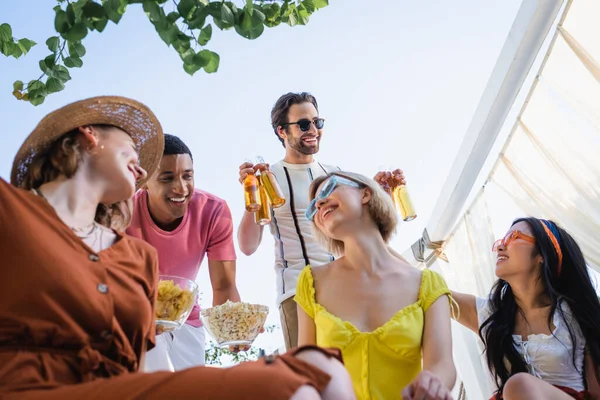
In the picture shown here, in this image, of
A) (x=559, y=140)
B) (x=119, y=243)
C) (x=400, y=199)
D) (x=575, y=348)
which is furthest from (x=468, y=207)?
(x=119, y=243)

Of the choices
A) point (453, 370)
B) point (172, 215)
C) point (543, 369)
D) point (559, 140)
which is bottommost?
point (543, 369)

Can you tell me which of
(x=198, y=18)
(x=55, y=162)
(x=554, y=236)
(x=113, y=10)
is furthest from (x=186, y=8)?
(x=554, y=236)

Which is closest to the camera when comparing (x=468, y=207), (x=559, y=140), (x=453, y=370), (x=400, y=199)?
(x=453, y=370)

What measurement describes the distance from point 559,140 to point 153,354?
285cm

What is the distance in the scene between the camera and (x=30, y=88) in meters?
2.75

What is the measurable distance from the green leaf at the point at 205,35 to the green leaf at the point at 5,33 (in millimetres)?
1130

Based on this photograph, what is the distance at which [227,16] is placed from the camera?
7.34 ft

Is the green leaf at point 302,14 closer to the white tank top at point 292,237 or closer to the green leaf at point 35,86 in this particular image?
the green leaf at point 35,86

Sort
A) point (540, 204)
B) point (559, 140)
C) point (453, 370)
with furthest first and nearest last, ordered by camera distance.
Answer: point (540, 204)
point (559, 140)
point (453, 370)

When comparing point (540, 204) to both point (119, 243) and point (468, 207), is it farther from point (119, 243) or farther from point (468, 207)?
point (119, 243)

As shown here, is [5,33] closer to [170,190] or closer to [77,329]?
[170,190]

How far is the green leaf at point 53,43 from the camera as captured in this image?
259 centimetres

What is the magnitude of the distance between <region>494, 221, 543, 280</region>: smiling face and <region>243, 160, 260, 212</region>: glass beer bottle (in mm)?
1313

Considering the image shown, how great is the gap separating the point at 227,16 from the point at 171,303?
1.13m
